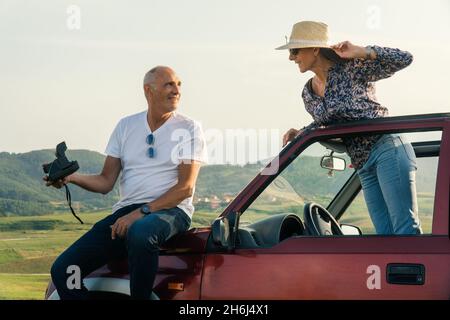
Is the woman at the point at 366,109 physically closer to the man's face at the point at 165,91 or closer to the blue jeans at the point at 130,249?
the man's face at the point at 165,91

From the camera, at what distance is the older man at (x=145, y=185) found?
5.05m

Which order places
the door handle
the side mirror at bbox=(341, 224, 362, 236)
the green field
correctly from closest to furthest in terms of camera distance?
the door handle, the green field, the side mirror at bbox=(341, 224, 362, 236)

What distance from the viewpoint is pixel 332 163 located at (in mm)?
5781

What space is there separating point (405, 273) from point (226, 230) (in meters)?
0.94

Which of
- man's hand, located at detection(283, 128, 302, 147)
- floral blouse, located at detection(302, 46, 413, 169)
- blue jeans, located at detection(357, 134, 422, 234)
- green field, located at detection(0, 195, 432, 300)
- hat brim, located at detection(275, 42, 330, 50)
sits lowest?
green field, located at detection(0, 195, 432, 300)

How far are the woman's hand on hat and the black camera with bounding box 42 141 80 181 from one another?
166 centimetres

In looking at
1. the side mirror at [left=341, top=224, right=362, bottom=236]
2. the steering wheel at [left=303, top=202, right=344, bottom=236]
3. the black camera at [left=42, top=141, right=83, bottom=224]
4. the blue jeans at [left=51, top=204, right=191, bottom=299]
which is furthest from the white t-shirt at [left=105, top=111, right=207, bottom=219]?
the side mirror at [left=341, top=224, right=362, bottom=236]

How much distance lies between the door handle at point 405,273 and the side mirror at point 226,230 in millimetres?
831

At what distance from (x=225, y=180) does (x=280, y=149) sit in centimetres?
58

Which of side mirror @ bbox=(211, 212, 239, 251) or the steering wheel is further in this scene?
the steering wheel

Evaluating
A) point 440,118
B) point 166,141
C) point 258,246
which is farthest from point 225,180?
point 440,118

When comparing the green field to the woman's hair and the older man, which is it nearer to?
the older man

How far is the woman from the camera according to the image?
201 inches

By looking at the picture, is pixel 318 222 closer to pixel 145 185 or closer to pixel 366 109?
pixel 366 109
